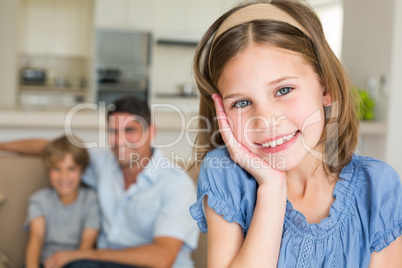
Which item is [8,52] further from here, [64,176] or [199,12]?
[64,176]

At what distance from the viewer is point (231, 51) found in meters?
0.81

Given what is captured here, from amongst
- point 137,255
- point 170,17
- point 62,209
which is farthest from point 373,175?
point 170,17

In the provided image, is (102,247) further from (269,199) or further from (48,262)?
(269,199)

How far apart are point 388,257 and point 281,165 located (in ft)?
0.77

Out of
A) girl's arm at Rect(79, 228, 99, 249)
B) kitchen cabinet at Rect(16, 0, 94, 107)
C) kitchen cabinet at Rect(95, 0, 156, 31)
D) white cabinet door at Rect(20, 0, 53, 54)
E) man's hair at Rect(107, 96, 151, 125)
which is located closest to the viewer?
girl's arm at Rect(79, 228, 99, 249)

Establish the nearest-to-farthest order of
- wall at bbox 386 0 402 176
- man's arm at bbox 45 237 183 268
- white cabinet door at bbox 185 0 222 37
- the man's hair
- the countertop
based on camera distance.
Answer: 1. man's arm at bbox 45 237 183 268
2. the man's hair
3. the countertop
4. wall at bbox 386 0 402 176
5. white cabinet door at bbox 185 0 222 37

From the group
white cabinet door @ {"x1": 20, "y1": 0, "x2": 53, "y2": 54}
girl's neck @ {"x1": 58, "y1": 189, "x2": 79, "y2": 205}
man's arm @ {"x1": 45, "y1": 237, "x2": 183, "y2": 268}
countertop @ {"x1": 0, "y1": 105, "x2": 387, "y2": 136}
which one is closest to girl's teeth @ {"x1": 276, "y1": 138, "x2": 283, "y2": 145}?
man's arm @ {"x1": 45, "y1": 237, "x2": 183, "y2": 268}

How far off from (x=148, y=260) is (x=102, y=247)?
0.93ft

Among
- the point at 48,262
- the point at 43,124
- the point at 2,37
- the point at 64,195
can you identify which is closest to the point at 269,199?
the point at 48,262

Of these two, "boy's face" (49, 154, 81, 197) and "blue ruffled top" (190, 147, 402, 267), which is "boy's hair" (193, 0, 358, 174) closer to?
"blue ruffled top" (190, 147, 402, 267)

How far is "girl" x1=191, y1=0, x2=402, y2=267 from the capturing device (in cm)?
79

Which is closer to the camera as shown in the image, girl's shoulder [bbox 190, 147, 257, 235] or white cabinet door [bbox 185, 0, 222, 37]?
girl's shoulder [bbox 190, 147, 257, 235]

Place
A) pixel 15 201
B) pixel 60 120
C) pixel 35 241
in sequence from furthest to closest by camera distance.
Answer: pixel 60 120, pixel 15 201, pixel 35 241

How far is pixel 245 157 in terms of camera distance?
0.83m
